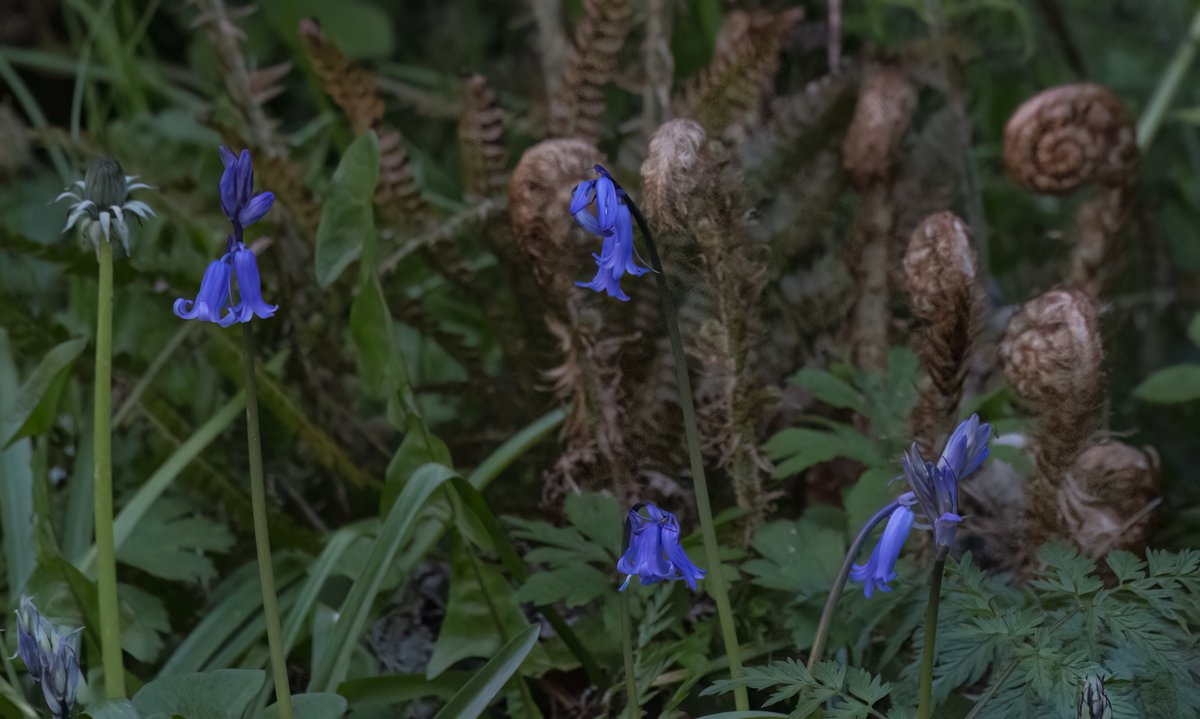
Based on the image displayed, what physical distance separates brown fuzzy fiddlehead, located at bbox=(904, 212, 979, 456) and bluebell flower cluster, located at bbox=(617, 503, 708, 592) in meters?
0.44

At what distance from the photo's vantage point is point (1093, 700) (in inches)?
36.2

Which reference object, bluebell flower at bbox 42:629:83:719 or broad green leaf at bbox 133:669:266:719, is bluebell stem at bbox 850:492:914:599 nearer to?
broad green leaf at bbox 133:669:266:719

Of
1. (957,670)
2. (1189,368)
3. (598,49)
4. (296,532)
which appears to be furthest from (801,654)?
(598,49)

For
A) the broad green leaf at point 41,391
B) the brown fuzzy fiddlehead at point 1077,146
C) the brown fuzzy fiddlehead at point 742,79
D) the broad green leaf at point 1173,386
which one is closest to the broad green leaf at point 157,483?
the broad green leaf at point 41,391

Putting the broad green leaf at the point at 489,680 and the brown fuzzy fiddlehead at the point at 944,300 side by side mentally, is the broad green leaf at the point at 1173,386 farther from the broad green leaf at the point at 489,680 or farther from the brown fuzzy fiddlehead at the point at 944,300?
the broad green leaf at the point at 489,680

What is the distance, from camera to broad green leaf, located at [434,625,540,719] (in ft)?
3.75

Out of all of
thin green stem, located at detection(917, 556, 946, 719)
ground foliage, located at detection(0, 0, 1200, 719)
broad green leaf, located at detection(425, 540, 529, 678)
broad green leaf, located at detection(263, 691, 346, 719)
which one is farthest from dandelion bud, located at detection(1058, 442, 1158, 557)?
broad green leaf, located at detection(263, 691, 346, 719)

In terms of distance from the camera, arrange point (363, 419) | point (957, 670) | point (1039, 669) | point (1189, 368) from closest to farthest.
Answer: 1. point (1039, 669)
2. point (957, 670)
3. point (1189, 368)
4. point (363, 419)

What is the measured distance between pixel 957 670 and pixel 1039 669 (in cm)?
11

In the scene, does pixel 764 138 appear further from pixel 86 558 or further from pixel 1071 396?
pixel 86 558

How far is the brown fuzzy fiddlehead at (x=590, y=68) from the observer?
1792 millimetres

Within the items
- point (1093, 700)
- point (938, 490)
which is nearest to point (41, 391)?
point (938, 490)

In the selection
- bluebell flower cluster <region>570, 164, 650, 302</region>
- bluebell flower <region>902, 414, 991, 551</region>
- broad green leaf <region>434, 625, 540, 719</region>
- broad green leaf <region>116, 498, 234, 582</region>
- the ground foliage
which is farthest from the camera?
broad green leaf <region>116, 498, 234, 582</region>

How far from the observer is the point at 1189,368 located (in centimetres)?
178
